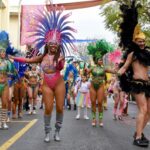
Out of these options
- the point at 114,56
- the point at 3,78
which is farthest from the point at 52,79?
the point at 114,56

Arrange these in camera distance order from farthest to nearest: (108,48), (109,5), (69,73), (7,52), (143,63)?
(109,5) → (69,73) → (108,48) → (7,52) → (143,63)

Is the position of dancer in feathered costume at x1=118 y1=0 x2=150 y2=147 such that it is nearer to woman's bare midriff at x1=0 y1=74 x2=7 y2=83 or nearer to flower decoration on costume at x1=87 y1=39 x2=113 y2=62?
woman's bare midriff at x1=0 y1=74 x2=7 y2=83

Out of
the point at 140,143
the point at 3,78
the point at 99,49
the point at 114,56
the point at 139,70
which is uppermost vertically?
the point at 99,49

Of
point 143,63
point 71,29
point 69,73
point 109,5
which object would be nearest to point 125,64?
point 143,63

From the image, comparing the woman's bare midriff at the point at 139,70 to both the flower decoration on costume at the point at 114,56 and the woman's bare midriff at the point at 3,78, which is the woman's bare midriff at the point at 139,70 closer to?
the flower decoration on costume at the point at 114,56

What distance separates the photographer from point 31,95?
17.8m

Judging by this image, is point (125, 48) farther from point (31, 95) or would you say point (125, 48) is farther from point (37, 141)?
point (31, 95)

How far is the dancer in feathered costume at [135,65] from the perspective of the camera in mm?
9469

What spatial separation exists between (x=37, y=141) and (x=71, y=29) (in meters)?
2.21

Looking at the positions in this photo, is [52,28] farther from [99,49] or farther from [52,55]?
[99,49]

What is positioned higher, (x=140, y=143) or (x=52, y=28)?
(x=52, y=28)

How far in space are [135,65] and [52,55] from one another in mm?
1539

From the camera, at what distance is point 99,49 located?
43.8 feet

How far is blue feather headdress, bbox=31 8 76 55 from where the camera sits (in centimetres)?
988
